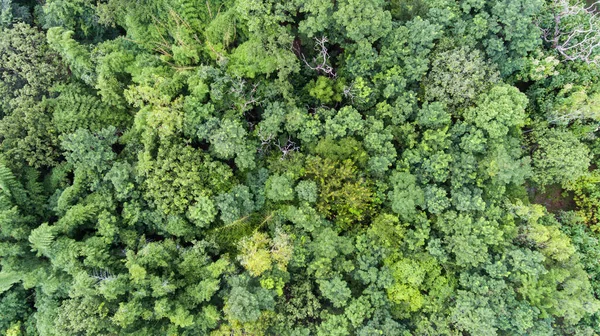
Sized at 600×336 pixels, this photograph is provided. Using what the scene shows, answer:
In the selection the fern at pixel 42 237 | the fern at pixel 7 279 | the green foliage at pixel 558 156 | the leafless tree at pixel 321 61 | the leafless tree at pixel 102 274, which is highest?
the leafless tree at pixel 321 61

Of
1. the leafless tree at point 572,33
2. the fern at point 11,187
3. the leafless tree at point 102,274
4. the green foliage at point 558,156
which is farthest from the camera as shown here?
the leafless tree at point 572,33

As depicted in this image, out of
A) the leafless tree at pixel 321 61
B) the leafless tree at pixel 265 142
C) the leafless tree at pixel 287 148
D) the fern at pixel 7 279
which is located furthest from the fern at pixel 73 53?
the leafless tree at pixel 321 61

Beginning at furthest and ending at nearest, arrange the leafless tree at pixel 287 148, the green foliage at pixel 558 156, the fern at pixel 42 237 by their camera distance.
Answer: the leafless tree at pixel 287 148, the green foliage at pixel 558 156, the fern at pixel 42 237

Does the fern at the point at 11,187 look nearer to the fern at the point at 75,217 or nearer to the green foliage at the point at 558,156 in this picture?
the fern at the point at 75,217

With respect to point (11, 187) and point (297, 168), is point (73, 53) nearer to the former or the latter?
point (11, 187)

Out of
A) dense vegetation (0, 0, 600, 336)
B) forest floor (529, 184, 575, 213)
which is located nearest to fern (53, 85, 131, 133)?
dense vegetation (0, 0, 600, 336)

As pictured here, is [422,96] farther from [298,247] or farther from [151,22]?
[151,22]

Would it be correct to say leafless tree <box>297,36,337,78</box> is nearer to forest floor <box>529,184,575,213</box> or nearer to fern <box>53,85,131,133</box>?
fern <box>53,85,131,133</box>
